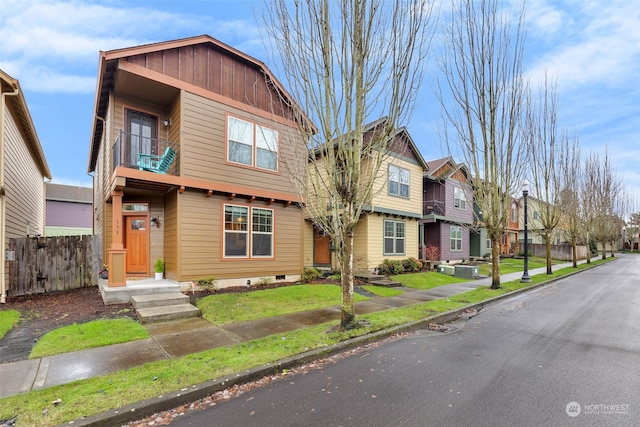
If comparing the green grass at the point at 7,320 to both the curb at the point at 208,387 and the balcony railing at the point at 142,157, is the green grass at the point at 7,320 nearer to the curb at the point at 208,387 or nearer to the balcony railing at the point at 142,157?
the curb at the point at 208,387

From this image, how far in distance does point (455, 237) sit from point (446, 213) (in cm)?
233

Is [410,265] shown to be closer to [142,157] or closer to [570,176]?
[570,176]

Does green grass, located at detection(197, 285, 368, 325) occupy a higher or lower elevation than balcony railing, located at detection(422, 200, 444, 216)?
lower

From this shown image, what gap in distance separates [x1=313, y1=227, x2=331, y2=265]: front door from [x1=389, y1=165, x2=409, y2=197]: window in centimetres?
461

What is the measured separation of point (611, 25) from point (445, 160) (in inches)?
489

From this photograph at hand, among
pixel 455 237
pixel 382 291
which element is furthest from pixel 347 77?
pixel 455 237

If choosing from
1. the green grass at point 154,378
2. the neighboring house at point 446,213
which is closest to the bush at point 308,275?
the green grass at point 154,378

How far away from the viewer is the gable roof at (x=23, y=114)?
368 inches

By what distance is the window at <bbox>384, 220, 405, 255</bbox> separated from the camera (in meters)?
17.5

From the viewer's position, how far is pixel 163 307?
7.88 meters

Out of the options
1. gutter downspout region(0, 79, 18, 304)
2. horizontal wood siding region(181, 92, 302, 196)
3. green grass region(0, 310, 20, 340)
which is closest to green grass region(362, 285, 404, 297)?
horizontal wood siding region(181, 92, 302, 196)

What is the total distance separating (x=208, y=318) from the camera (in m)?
7.39

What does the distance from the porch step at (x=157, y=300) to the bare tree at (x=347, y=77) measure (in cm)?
464

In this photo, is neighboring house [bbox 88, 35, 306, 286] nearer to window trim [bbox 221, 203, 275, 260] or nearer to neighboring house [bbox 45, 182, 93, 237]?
window trim [bbox 221, 203, 275, 260]
